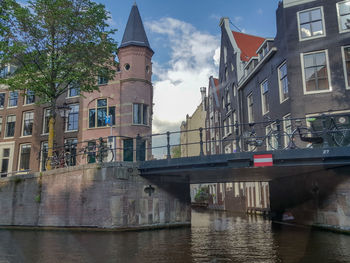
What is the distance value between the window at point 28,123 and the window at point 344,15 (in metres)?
22.5

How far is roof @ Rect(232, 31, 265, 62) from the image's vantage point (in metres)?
25.1

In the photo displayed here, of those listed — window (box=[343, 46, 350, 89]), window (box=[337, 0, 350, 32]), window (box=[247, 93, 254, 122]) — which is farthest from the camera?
window (box=[247, 93, 254, 122])

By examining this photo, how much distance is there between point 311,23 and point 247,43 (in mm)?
→ 11953

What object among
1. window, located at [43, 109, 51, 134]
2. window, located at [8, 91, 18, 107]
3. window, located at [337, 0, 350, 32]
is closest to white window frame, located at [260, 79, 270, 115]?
window, located at [337, 0, 350, 32]

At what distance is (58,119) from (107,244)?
17215 mm

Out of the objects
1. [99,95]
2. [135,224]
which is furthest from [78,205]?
[99,95]

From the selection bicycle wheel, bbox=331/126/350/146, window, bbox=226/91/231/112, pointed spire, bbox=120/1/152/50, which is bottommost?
bicycle wheel, bbox=331/126/350/146

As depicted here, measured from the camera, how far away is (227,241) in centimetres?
1001

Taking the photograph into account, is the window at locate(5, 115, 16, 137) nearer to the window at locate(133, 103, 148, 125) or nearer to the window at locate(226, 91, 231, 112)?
the window at locate(133, 103, 148, 125)

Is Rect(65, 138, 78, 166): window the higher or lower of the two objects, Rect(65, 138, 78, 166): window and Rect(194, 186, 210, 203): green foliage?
the higher

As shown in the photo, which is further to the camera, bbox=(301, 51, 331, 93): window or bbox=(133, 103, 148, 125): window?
bbox=(133, 103, 148, 125): window

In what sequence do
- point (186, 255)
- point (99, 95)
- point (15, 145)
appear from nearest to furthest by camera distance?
point (186, 255)
point (99, 95)
point (15, 145)

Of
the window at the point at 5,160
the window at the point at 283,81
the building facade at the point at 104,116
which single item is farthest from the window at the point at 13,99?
the window at the point at 283,81

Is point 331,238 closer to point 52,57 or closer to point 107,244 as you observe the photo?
point 107,244
